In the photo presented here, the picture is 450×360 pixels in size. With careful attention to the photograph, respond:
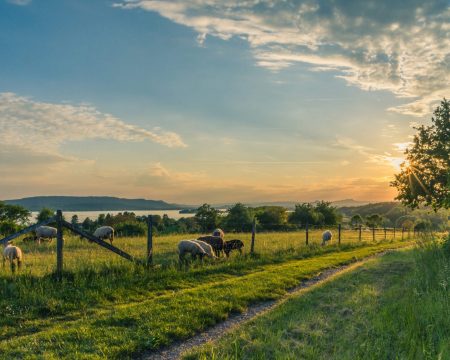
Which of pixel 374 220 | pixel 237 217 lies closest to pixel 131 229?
pixel 237 217

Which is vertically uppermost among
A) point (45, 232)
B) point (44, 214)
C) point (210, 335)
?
point (44, 214)

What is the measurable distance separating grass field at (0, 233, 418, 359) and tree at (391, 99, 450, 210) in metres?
11.1

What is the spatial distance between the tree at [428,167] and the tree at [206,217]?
35300mm

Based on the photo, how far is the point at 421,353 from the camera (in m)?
5.84

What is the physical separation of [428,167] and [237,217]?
128 ft

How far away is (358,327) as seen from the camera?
25.1 ft

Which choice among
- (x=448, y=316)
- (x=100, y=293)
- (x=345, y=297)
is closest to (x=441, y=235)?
(x=345, y=297)

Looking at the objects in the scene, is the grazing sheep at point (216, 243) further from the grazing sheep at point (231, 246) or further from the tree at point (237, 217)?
the tree at point (237, 217)

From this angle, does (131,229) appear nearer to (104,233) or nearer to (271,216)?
(104,233)

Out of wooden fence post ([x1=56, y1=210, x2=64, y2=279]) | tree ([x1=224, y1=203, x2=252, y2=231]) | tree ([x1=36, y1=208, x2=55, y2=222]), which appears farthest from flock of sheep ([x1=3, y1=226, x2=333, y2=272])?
tree ([x1=224, y1=203, x2=252, y2=231])

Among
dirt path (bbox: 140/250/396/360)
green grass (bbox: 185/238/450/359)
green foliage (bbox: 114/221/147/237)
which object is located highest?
green grass (bbox: 185/238/450/359)

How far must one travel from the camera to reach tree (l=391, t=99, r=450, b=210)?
893 inches

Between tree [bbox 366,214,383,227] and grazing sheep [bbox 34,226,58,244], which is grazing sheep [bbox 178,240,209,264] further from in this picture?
tree [bbox 366,214,383,227]

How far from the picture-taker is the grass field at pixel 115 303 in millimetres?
7629
